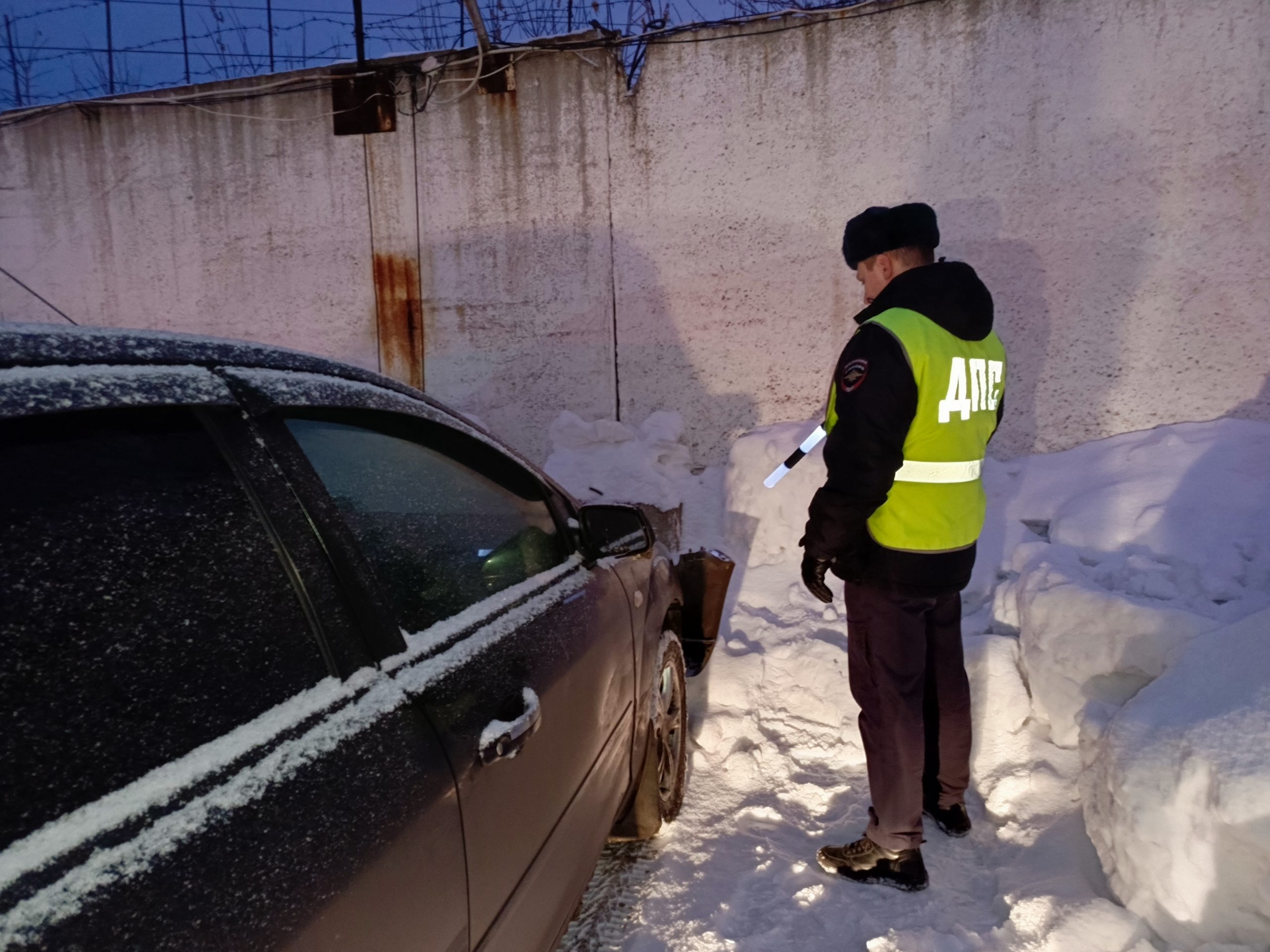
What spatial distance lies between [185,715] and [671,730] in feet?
6.91

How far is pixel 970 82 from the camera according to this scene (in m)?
4.66

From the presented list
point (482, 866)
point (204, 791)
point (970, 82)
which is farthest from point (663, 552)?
point (970, 82)

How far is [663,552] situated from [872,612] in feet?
2.88

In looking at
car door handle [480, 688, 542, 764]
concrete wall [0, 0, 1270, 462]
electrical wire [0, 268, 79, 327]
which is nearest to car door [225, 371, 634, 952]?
car door handle [480, 688, 542, 764]

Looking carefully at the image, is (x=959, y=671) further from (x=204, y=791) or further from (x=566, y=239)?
(x=566, y=239)

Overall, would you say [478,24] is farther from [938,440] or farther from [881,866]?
[881,866]

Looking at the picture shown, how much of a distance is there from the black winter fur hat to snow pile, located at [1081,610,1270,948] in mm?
1528

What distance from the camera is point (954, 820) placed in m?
2.64

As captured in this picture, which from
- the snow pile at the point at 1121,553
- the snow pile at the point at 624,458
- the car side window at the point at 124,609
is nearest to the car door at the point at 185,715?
the car side window at the point at 124,609

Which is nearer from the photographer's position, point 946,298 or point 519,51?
point 946,298

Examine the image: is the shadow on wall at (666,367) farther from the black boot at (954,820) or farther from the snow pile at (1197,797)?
the snow pile at (1197,797)

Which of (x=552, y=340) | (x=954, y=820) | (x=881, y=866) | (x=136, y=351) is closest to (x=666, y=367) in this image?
(x=552, y=340)

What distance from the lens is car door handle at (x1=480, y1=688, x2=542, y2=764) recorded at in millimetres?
1321

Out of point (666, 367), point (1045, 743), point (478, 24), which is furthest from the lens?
point (666, 367)
